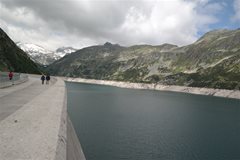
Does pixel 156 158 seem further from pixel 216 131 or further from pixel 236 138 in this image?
pixel 216 131

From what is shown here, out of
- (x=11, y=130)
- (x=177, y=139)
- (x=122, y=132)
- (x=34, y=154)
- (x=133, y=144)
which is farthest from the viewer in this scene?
(x=122, y=132)

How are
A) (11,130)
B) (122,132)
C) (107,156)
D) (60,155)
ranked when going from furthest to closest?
(122,132) → (107,156) → (11,130) → (60,155)

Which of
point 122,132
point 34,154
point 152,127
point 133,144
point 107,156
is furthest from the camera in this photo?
point 152,127

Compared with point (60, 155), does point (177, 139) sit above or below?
below

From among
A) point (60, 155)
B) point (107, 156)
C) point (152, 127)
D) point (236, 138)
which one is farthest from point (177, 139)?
point (60, 155)

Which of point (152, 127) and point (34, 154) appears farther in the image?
point (152, 127)

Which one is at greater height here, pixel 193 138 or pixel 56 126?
pixel 56 126

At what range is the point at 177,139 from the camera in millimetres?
47875

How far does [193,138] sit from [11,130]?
147ft

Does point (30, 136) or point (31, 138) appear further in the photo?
point (30, 136)

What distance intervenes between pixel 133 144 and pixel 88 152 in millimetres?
9562

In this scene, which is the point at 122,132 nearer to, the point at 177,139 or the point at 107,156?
the point at 177,139

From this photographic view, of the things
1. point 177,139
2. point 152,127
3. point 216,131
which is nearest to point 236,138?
point 216,131

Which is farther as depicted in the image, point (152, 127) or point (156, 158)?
point (152, 127)
